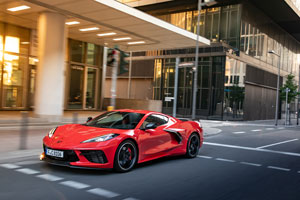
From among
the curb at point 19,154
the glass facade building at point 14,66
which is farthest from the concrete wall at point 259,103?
the curb at point 19,154

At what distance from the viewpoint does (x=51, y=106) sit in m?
15.0

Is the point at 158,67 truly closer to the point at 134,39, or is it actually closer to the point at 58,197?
the point at 134,39

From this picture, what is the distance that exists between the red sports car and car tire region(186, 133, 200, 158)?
29 millimetres

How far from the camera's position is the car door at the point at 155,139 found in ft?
22.2

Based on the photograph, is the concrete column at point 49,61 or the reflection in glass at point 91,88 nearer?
the concrete column at point 49,61

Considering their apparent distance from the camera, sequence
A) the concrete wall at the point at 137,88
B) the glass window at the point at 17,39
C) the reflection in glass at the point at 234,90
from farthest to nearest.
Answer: the concrete wall at the point at 137,88, the reflection in glass at the point at 234,90, the glass window at the point at 17,39

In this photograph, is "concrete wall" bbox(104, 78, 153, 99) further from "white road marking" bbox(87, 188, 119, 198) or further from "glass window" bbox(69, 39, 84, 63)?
"white road marking" bbox(87, 188, 119, 198)

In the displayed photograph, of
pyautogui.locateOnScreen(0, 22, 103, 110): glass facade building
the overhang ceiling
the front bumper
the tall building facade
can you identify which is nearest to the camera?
the front bumper

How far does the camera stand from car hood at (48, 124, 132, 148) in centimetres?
594

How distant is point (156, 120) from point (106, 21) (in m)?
10.4

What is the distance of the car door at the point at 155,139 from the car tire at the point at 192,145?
0.79 meters

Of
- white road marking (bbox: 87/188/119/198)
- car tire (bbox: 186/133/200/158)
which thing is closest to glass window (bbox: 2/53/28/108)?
car tire (bbox: 186/133/200/158)

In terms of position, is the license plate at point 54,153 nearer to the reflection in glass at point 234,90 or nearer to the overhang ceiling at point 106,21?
the overhang ceiling at point 106,21

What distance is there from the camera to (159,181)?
587 cm
